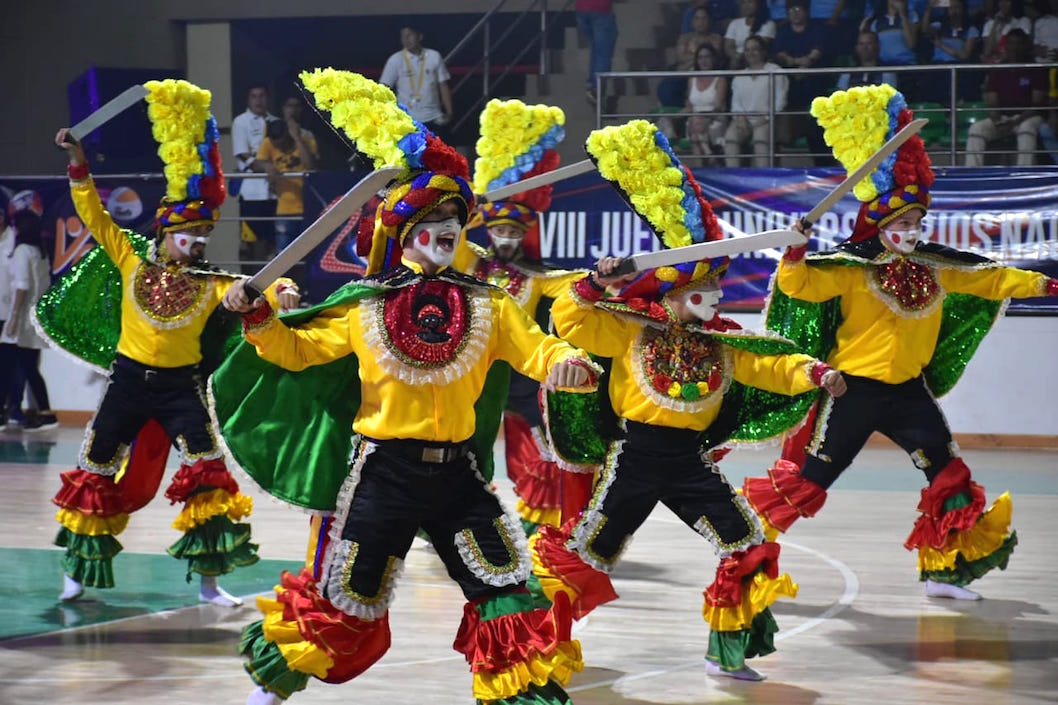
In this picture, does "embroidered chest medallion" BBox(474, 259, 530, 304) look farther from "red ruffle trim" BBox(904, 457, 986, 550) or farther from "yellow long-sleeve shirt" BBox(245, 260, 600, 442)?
"yellow long-sleeve shirt" BBox(245, 260, 600, 442)

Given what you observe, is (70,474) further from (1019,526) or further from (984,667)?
(1019,526)

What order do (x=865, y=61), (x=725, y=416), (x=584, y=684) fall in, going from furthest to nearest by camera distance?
(x=865, y=61) < (x=725, y=416) < (x=584, y=684)

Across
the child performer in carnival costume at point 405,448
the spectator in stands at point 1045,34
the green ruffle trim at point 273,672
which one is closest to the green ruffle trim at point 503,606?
the child performer in carnival costume at point 405,448

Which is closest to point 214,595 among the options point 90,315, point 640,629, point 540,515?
point 90,315

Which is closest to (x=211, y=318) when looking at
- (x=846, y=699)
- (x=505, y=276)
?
(x=505, y=276)

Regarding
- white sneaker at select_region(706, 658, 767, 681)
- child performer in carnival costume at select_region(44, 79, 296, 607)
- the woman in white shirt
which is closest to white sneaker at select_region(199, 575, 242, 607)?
child performer in carnival costume at select_region(44, 79, 296, 607)

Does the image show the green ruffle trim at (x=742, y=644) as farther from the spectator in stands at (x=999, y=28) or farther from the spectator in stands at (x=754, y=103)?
the spectator in stands at (x=999, y=28)

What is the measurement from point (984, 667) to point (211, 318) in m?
3.49

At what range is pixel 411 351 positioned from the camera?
4.68 meters

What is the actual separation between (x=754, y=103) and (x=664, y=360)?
8191 mm

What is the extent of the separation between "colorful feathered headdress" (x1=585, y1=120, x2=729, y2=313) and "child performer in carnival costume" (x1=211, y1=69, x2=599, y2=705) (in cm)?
98

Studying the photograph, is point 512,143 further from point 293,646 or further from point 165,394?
point 293,646

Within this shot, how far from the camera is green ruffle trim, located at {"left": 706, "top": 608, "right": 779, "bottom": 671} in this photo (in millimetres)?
5625

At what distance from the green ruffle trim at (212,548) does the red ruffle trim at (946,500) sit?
302cm
